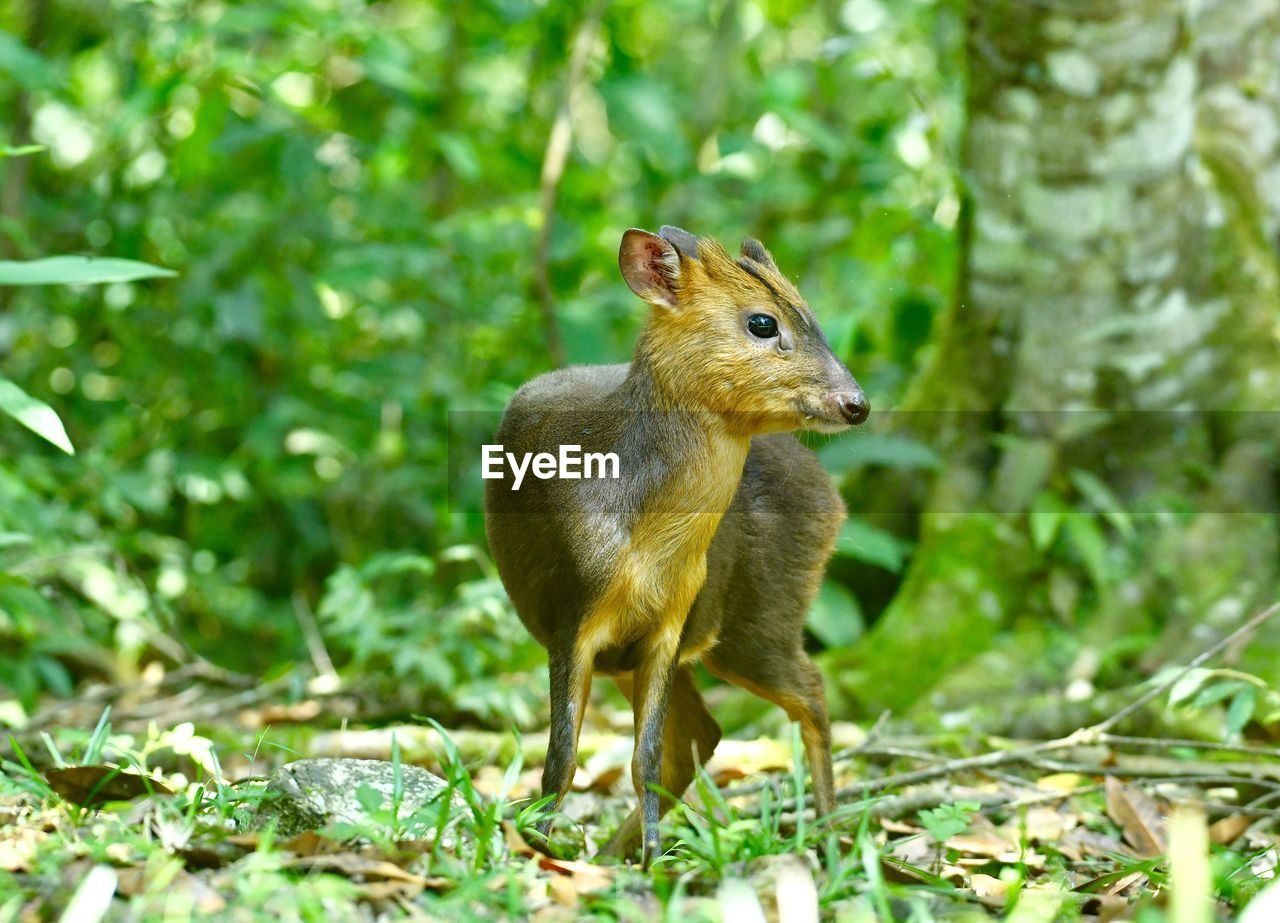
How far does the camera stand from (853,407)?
3.73 m

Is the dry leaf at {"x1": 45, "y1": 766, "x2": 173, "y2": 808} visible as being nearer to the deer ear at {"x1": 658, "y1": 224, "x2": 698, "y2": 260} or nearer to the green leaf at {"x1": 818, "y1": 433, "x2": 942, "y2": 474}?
the deer ear at {"x1": 658, "y1": 224, "x2": 698, "y2": 260}

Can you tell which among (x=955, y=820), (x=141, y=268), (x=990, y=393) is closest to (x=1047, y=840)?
(x=955, y=820)

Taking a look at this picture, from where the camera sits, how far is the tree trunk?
5949mm

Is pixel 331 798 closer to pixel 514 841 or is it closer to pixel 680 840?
pixel 514 841

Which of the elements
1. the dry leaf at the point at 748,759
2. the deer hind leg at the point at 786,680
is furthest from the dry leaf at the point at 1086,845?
the dry leaf at the point at 748,759

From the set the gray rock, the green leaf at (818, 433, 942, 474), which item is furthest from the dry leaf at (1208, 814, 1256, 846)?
the gray rock

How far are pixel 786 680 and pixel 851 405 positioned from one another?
1.02 meters

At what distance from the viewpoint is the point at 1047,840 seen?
13.7 feet

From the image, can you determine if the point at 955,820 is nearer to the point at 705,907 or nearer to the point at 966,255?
the point at 705,907

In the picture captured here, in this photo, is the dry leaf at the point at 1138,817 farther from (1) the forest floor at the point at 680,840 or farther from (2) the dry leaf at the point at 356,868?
(2) the dry leaf at the point at 356,868

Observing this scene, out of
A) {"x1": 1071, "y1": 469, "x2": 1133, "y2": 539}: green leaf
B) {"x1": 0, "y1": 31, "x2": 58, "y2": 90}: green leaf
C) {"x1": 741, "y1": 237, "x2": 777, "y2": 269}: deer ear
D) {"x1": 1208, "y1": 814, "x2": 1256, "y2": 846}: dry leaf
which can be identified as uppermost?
{"x1": 0, "y1": 31, "x2": 58, "y2": 90}: green leaf

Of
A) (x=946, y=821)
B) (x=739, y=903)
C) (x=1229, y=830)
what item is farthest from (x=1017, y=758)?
(x=739, y=903)

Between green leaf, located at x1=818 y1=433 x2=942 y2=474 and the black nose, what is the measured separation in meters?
1.98

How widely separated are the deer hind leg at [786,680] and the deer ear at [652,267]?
113 centimetres
